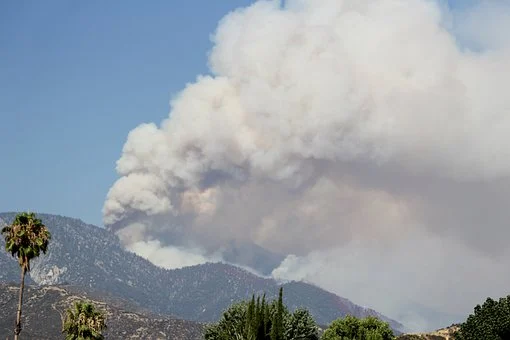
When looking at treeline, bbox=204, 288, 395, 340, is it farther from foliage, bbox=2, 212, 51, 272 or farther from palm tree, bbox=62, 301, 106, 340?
foliage, bbox=2, 212, 51, 272

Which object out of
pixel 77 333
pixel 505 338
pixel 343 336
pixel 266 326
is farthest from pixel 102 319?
pixel 505 338

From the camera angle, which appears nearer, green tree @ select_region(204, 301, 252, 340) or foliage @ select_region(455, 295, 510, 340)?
foliage @ select_region(455, 295, 510, 340)

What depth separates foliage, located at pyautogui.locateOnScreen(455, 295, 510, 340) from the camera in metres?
110

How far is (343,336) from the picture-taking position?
132000mm

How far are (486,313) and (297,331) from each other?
3387 cm

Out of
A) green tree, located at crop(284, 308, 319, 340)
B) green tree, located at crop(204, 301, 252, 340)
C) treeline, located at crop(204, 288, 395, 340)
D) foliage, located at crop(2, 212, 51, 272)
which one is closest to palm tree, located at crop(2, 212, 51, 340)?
foliage, located at crop(2, 212, 51, 272)

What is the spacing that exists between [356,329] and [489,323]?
2851 centimetres

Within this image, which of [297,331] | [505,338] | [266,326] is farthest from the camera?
[297,331]

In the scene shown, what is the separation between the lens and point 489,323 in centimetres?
11369

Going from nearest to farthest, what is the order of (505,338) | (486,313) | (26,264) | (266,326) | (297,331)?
(26,264) → (266,326) → (505,338) → (486,313) → (297,331)

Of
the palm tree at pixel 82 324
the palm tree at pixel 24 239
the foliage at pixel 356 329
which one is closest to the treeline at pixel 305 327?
the foliage at pixel 356 329

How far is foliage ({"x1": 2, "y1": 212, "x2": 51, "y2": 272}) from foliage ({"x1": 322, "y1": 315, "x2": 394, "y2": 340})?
62.6 metres

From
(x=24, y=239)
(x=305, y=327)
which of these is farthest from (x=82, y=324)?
(x=305, y=327)

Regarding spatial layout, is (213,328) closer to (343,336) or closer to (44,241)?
(343,336)
